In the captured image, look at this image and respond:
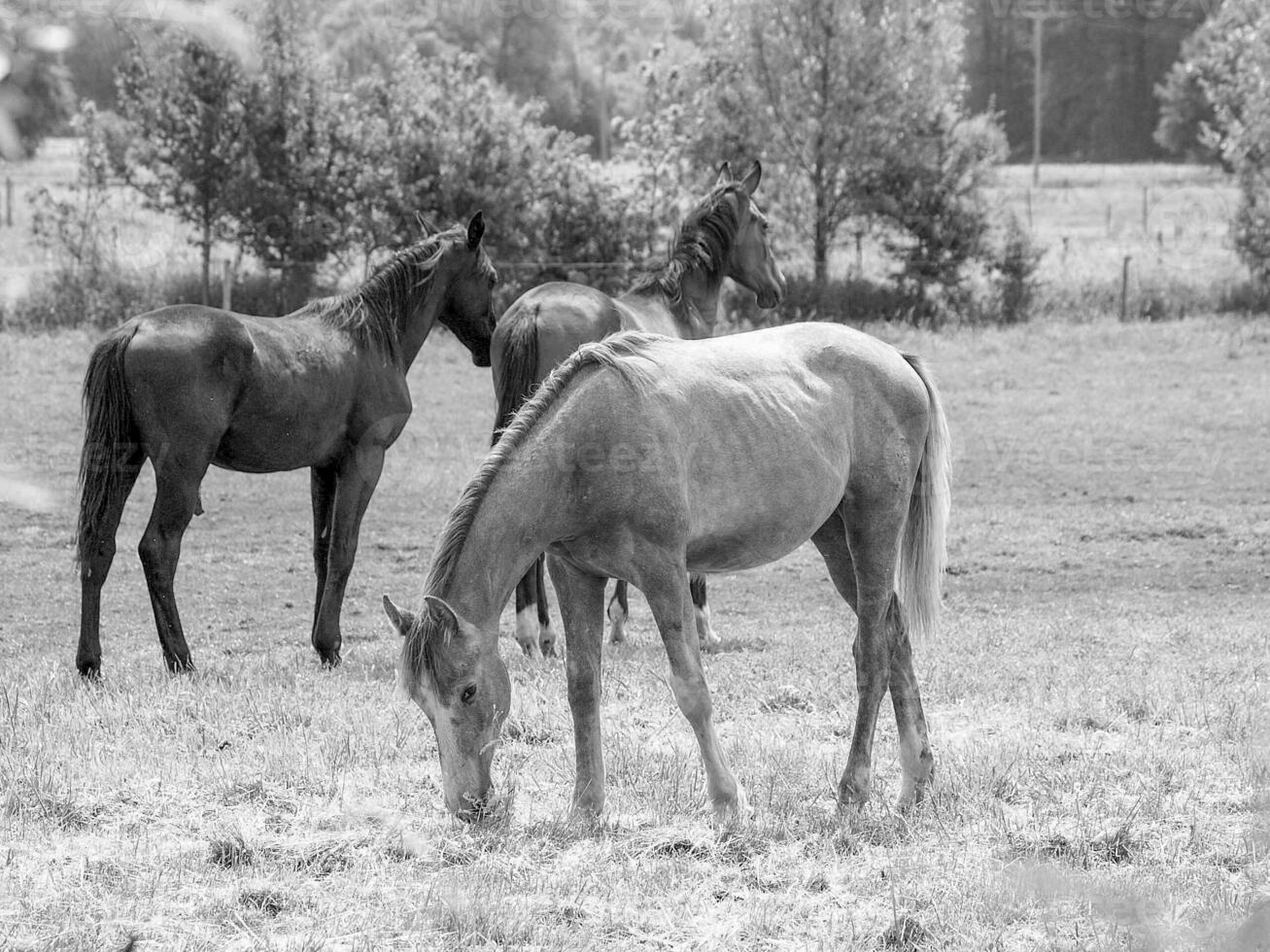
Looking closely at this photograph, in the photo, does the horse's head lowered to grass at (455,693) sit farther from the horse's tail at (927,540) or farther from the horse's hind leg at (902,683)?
the horse's tail at (927,540)

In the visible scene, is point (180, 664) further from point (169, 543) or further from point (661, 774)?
point (661, 774)

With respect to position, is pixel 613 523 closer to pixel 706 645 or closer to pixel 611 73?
pixel 706 645

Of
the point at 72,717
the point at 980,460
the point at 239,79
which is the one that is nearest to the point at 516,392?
the point at 72,717

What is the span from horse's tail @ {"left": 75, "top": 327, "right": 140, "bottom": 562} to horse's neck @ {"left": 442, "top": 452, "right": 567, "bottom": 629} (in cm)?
308

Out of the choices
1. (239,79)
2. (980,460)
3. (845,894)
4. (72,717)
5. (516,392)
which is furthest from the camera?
(239,79)

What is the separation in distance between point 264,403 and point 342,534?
99cm

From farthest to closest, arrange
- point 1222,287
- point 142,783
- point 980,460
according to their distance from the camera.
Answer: point 1222,287, point 980,460, point 142,783

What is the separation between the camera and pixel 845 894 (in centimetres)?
416

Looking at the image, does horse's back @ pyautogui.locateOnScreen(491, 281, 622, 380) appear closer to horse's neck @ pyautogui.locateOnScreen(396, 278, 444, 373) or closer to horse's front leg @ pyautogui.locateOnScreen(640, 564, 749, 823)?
horse's neck @ pyautogui.locateOnScreen(396, 278, 444, 373)

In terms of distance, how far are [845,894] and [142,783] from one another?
2617 mm

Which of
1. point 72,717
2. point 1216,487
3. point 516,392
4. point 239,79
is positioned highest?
point 239,79

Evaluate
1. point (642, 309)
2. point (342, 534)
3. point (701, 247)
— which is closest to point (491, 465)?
point (342, 534)

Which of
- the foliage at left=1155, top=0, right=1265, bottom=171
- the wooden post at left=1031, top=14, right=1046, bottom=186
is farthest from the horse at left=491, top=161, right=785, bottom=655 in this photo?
the wooden post at left=1031, top=14, right=1046, bottom=186

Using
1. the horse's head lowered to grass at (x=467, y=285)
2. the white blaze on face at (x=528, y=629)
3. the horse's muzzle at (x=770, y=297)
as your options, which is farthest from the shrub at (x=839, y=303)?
the white blaze on face at (x=528, y=629)
